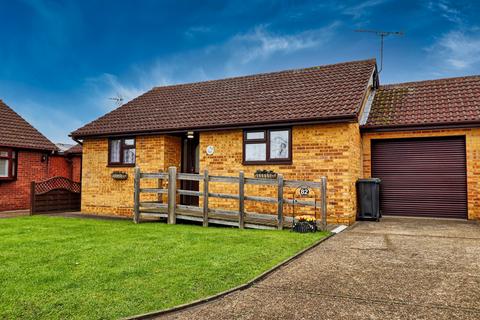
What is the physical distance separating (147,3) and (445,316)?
17.0m

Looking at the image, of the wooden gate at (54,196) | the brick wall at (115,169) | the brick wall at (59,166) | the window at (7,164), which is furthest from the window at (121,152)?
the brick wall at (59,166)

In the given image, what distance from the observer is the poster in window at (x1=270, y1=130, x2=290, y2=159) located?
34.8ft

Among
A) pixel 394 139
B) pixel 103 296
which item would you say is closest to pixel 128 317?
pixel 103 296

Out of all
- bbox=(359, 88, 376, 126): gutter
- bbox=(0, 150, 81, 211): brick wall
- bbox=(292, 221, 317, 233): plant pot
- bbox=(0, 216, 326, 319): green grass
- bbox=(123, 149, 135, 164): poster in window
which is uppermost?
bbox=(359, 88, 376, 126): gutter

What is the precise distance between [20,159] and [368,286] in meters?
15.8

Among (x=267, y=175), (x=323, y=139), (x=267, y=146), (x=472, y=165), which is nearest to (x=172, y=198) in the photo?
(x=267, y=175)

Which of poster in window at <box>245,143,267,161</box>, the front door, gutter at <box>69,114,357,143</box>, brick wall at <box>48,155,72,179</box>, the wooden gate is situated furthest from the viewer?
brick wall at <box>48,155,72,179</box>

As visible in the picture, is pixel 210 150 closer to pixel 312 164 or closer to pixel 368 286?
pixel 312 164

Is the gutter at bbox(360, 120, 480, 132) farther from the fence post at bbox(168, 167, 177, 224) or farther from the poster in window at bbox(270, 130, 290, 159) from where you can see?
the fence post at bbox(168, 167, 177, 224)

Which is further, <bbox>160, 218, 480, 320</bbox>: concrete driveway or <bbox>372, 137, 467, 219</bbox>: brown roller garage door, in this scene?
<bbox>372, 137, 467, 219</bbox>: brown roller garage door

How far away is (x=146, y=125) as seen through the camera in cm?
1265

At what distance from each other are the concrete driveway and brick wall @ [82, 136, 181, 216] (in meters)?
7.08

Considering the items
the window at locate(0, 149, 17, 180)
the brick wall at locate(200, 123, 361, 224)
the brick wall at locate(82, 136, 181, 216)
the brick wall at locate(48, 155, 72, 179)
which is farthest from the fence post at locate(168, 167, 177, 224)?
the brick wall at locate(48, 155, 72, 179)

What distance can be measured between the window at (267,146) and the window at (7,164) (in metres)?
10.4
